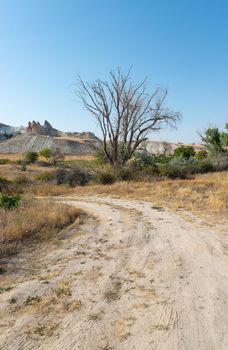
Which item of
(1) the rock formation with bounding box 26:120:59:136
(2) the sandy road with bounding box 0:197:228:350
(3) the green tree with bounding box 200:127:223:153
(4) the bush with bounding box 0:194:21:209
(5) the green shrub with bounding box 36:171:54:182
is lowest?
(2) the sandy road with bounding box 0:197:228:350

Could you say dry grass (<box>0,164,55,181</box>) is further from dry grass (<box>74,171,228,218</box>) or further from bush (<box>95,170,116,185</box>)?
dry grass (<box>74,171,228,218</box>)

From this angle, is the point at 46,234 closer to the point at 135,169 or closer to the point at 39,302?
the point at 39,302

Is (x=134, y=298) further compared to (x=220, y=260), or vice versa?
(x=220, y=260)

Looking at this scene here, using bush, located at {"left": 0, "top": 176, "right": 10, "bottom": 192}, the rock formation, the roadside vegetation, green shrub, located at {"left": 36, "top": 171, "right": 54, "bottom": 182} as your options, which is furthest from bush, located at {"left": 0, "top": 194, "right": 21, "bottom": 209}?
the rock formation

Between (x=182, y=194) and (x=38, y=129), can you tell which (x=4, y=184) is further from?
(x=38, y=129)

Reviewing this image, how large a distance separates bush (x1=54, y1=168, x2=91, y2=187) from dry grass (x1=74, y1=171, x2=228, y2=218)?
2.92m

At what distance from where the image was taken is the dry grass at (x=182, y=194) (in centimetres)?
1166

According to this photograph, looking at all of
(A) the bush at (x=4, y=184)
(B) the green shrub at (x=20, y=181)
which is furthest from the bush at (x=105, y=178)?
(A) the bush at (x=4, y=184)

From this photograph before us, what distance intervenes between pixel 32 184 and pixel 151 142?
2905 inches

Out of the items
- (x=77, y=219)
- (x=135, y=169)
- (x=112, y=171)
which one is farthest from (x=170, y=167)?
(x=77, y=219)

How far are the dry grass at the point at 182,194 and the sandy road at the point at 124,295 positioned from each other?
3770 millimetres

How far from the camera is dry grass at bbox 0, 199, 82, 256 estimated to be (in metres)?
7.50

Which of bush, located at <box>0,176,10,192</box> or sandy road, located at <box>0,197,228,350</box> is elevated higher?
bush, located at <box>0,176,10,192</box>

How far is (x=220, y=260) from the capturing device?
6.07m
